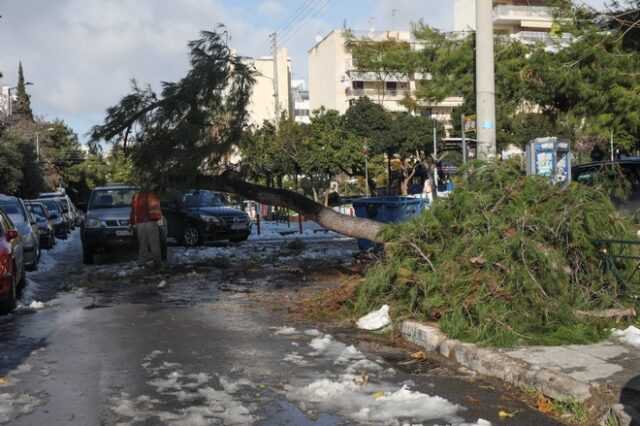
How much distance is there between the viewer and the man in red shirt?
51.6ft

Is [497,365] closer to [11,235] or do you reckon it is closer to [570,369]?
[570,369]

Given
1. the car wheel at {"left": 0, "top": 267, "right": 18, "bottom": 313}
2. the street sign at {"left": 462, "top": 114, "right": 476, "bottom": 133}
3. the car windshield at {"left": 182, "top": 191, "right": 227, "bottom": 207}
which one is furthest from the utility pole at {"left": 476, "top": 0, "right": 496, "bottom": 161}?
the car windshield at {"left": 182, "top": 191, "right": 227, "bottom": 207}

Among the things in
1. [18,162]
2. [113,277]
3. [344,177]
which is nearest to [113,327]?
[113,277]

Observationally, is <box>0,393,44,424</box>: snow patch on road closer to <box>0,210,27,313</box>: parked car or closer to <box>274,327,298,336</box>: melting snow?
<box>274,327,298,336</box>: melting snow

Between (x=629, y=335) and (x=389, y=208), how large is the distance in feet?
28.8

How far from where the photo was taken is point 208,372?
22.7 ft

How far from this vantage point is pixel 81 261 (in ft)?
64.2

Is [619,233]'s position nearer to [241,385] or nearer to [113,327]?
[241,385]

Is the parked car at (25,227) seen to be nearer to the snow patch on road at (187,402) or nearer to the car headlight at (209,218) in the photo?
the car headlight at (209,218)

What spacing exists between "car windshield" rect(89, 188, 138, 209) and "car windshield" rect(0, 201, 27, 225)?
183cm

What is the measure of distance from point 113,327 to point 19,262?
3.64 metres

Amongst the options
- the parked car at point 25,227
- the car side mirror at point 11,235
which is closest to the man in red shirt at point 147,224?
the parked car at point 25,227

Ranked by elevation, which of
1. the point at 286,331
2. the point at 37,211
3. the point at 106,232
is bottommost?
the point at 286,331

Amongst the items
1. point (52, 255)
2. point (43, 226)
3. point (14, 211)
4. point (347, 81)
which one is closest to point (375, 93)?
point (347, 81)
